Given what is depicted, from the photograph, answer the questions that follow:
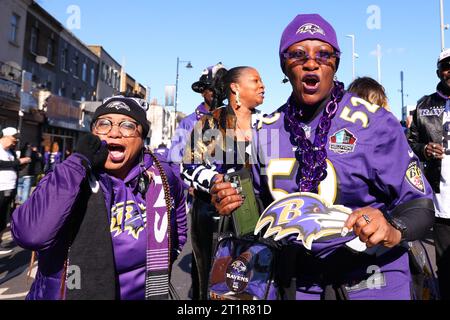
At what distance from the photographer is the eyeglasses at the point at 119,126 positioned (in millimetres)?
2342

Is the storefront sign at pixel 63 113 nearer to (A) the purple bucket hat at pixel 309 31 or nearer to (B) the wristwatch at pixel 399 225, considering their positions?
(A) the purple bucket hat at pixel 309 31

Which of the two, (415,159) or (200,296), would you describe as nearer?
(415,159)

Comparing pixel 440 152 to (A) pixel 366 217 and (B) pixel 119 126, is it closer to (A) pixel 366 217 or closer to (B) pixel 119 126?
(A) pixel 366 217

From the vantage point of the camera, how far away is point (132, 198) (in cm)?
236

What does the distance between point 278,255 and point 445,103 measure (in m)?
2.36

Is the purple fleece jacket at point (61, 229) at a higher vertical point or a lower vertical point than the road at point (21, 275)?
higher

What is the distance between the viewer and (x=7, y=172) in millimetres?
6668

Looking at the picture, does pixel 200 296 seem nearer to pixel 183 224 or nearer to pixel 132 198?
pixel 183 224

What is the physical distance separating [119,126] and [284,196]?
47.6 inches

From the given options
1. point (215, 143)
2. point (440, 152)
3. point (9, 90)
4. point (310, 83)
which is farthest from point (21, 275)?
point (9, 90)

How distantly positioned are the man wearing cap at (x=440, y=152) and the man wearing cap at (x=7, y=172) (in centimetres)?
636

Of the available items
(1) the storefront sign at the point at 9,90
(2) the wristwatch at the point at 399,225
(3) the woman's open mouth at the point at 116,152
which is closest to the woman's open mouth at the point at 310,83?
(2) the wristwatch at the point at 399,225

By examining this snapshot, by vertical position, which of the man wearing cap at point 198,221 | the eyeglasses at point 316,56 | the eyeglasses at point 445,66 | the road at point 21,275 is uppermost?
the eyeglasses at point 445,66

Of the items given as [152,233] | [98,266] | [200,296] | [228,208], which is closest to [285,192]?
[228,208]
